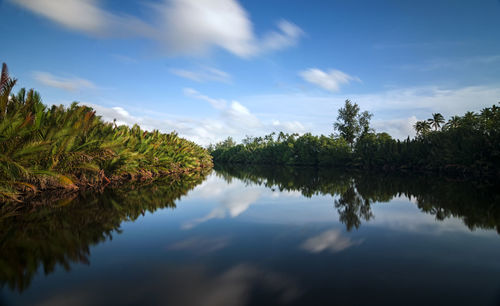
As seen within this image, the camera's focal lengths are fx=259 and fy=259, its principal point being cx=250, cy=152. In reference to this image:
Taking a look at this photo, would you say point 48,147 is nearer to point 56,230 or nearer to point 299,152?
point 56,230

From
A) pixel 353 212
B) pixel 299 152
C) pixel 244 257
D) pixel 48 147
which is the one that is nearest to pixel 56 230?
pixel 48 147

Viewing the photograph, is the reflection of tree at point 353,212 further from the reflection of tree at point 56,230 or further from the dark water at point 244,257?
the reflection of tree at point 56,230

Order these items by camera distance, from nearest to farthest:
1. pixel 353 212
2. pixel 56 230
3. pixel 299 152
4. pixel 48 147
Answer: pixel 56 230, pixel 48 147, pixel 353 212, pixel 299 152

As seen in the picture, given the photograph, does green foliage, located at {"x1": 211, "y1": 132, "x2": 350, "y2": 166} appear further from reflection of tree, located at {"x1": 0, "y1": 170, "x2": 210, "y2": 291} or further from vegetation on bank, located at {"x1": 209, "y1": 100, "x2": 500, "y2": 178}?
reflection of tree, located at {"x1": 0, "y1": 170, "x2": 210, "y2": 291}

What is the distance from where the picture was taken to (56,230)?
15.9 feet

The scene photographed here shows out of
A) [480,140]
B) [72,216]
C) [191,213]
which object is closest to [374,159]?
[480,140]

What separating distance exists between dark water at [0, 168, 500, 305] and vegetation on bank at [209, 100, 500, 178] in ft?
65.6

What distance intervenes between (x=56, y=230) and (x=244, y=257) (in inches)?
145

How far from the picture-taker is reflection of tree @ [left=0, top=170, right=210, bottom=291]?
136 inches

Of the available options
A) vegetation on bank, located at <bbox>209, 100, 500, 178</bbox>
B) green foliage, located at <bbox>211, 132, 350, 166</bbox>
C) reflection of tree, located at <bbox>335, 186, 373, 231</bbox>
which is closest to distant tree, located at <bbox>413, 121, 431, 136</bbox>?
vegetation on bank, located at <bbox>209, 100, 500, 178</bbox>

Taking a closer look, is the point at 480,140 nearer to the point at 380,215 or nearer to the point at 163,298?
the point at 380,215

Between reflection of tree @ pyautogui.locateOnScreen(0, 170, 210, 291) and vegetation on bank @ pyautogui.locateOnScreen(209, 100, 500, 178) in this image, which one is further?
vegetation on bank @ pyautogui.locateOnScreen(209, 100, 500, 178)

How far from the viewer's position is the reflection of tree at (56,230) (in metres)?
3.45

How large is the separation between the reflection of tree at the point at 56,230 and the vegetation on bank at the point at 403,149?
2584 centimetres
